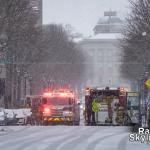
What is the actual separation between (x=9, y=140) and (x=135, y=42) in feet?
142

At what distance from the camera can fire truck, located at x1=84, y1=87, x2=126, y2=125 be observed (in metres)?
48.9

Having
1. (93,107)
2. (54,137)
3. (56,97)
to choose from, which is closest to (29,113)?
(56,97)

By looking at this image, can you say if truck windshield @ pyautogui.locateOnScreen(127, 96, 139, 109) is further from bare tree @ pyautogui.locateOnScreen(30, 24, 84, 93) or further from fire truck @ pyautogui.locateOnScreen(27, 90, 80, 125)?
bare tree @ pyautogui.locateOnScreen(30, 24, 84, 93)

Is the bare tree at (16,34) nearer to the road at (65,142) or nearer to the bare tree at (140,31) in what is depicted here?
the bare tree at (140,31)

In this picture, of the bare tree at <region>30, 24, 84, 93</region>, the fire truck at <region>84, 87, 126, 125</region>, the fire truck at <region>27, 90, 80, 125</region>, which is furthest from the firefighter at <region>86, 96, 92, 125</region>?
the bare tree at <region>30, 24, 84, 93</region>

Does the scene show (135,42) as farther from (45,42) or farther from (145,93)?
(145,93)

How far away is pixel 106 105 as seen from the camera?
4903 centimetres

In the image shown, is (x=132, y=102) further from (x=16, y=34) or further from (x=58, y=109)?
(x=16, y=34)

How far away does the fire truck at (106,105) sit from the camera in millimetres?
48906

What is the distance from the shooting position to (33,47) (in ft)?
259

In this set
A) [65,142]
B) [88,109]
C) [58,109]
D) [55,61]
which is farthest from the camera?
[55,61]

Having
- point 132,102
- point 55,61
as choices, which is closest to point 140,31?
point 132,102

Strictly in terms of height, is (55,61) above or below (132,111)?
above

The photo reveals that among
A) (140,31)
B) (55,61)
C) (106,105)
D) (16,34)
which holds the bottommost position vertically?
(106,105)
